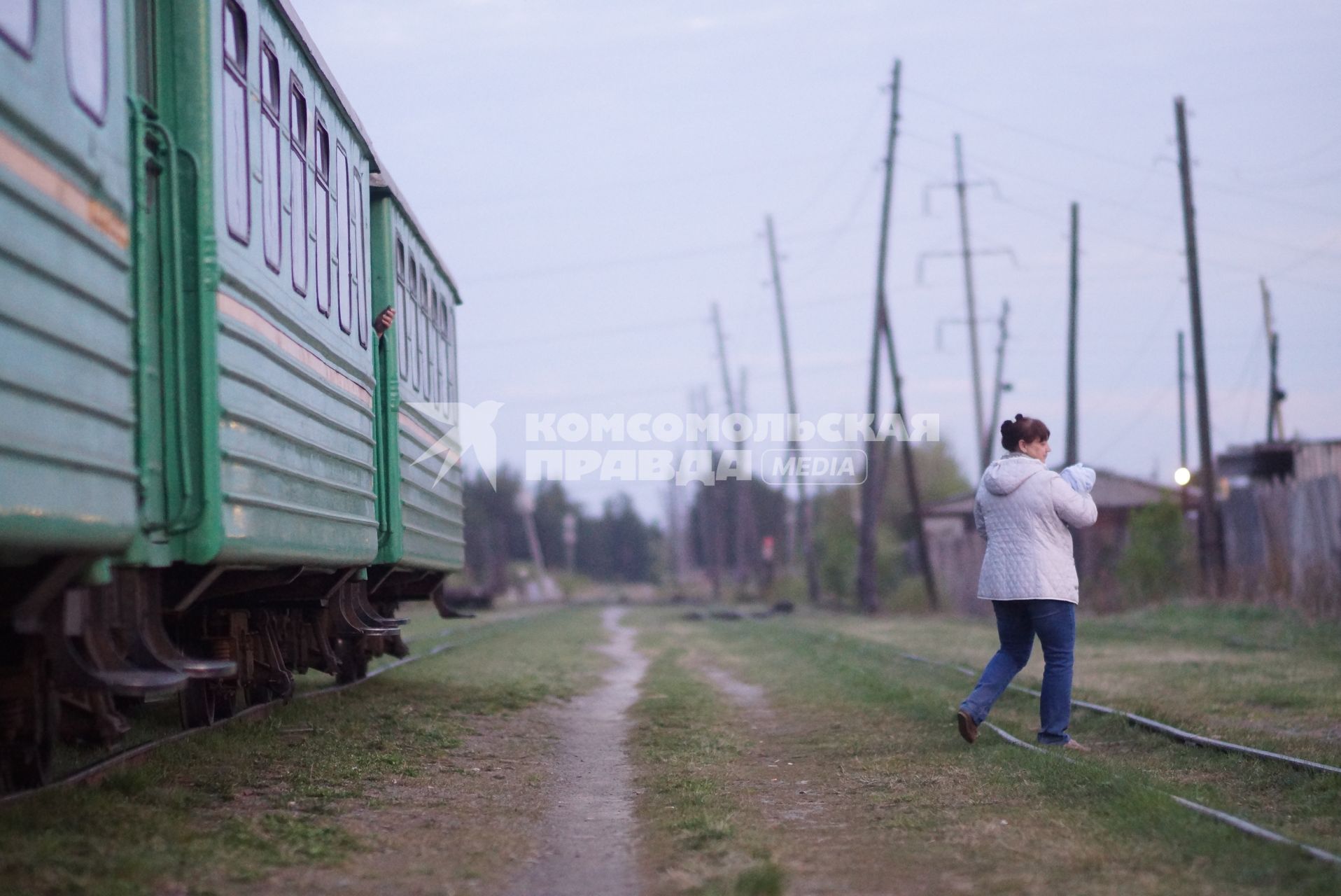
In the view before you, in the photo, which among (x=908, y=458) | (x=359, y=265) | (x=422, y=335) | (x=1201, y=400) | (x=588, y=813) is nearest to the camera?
(x=588, y=813)

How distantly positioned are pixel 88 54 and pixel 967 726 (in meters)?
5.78

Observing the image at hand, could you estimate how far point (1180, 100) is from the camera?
29.1 m

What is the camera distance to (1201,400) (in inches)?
1110

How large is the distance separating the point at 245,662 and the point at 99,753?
1.26 m

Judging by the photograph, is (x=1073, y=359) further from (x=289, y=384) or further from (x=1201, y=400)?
(x=289, y=384)

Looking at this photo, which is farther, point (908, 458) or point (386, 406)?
point (908, 458)

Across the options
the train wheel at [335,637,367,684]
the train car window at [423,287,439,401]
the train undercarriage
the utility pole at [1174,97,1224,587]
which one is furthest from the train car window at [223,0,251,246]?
the utility pole at [1174,97,1224,587]

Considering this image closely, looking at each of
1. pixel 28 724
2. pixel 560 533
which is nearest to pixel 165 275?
pixel 28 724

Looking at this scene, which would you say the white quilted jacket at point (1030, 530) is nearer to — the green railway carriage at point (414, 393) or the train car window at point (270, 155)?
the train car window at point (270, 155)

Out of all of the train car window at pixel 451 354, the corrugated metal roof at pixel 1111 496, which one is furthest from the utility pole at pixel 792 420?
the train car window at pixel 451 354

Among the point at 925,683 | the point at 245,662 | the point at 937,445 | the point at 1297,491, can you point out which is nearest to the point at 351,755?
the point at 245,662

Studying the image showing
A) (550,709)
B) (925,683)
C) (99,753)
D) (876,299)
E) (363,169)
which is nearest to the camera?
(99,753)

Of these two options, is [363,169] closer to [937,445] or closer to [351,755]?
[351,755]

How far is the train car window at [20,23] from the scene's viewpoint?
4504 mm
